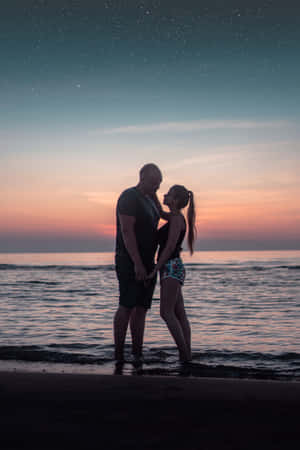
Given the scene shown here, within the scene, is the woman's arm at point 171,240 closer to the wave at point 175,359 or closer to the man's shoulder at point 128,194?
the man's shoulder at point 128,194

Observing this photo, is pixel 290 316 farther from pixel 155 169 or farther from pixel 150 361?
pixel 155 169

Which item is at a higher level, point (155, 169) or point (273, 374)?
point (155, 169)

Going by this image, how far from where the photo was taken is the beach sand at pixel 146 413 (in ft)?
6.34

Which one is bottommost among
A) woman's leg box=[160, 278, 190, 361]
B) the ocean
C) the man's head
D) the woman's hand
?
the ocean

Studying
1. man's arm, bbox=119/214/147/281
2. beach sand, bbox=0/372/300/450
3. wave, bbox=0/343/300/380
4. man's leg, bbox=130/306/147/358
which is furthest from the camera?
man's leg, bbox=130/306/147/358

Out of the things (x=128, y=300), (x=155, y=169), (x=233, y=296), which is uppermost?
(x=155, y=169)

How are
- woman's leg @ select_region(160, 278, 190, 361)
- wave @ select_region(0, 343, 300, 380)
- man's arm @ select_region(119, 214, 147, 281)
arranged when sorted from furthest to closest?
woman's leg @ select_region(160, 278, 190, 361) → man's arm @ select_region(119, 214, 147, 281) → wave @ select_region(0, 343, 300, 380)

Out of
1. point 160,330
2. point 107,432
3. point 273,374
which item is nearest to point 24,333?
point 160,330

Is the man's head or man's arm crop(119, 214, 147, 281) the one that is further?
the man's head

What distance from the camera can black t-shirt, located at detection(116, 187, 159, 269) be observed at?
172 inches

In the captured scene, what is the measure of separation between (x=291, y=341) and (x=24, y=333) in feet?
12.5

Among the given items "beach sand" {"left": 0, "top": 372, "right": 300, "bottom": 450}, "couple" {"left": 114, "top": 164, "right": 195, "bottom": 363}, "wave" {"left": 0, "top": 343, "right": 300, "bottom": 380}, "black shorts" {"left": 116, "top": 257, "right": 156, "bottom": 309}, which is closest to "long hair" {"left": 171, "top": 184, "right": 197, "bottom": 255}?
"couple" {"left": 114, "top": 164, "right": 195, "bottom": 363}

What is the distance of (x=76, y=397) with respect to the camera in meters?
2.63

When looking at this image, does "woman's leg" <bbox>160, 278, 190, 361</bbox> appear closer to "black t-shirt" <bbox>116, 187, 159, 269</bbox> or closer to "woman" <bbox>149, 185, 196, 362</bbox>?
"woman" <bbox>149, 185, 196, 362</bbox>
